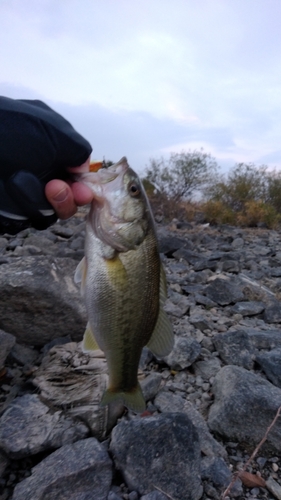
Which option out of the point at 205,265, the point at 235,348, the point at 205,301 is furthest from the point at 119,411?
the point at 205,265

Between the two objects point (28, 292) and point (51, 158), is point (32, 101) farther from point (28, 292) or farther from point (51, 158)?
point (28, 292)

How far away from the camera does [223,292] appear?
6.22 m

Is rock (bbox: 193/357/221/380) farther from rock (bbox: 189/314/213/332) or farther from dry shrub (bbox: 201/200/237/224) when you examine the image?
dry shrub (bbox: 201/200/237/224)

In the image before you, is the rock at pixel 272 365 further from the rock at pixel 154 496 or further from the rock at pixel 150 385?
the rock at pixel 154 496

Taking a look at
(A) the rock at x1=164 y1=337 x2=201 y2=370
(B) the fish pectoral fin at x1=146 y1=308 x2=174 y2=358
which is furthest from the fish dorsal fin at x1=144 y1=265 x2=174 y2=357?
(A) the rock at x1=164 y1=337 x2=201 y2=370

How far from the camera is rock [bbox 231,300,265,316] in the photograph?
575 cm

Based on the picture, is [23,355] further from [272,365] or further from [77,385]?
[272,365]

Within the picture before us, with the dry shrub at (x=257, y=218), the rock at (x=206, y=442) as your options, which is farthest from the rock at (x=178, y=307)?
the dry shrub at (x=257, y=218)

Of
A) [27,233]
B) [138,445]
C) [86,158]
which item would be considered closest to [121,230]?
[86,158]

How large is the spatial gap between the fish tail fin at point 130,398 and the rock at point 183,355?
4.81 ft

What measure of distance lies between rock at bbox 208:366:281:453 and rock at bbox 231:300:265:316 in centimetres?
237

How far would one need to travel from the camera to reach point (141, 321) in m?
2.29

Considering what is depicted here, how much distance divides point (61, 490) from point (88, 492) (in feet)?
0.53

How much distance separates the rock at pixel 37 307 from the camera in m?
3.96
